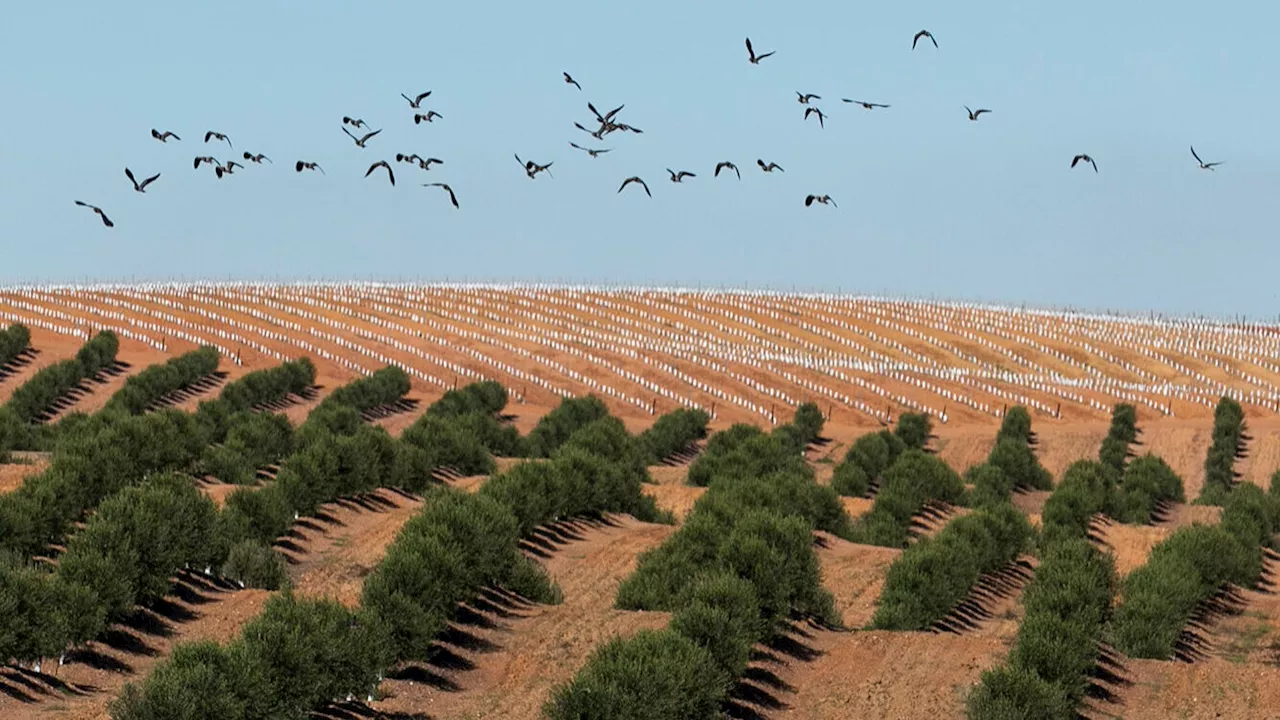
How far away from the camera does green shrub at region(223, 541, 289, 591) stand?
191ft

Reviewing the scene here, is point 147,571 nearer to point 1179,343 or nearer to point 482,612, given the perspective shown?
point 482,612

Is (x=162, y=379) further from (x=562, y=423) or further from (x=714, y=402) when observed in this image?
(x=714, y=402)

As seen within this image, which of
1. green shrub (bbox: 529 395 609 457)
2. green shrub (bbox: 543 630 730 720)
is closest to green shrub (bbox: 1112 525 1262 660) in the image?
green shrub (bbox: 543 630 730 720)

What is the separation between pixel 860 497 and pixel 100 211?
184 ft

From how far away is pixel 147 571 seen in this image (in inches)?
2108

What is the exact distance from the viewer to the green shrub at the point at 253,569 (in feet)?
191

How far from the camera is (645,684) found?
4275 cm

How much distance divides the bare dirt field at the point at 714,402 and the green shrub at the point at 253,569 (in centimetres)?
118

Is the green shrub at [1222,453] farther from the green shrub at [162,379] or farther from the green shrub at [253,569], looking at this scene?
the green shrub at [253,569]

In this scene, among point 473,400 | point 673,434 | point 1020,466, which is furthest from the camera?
point 473,400

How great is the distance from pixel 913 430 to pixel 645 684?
81.1 m

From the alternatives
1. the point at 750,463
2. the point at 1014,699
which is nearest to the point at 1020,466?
the point at 750,463

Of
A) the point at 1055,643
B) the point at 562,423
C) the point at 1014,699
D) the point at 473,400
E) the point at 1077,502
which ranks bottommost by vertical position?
the point at 473,400

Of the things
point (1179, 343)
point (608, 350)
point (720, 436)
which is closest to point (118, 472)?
point (720, 436)
